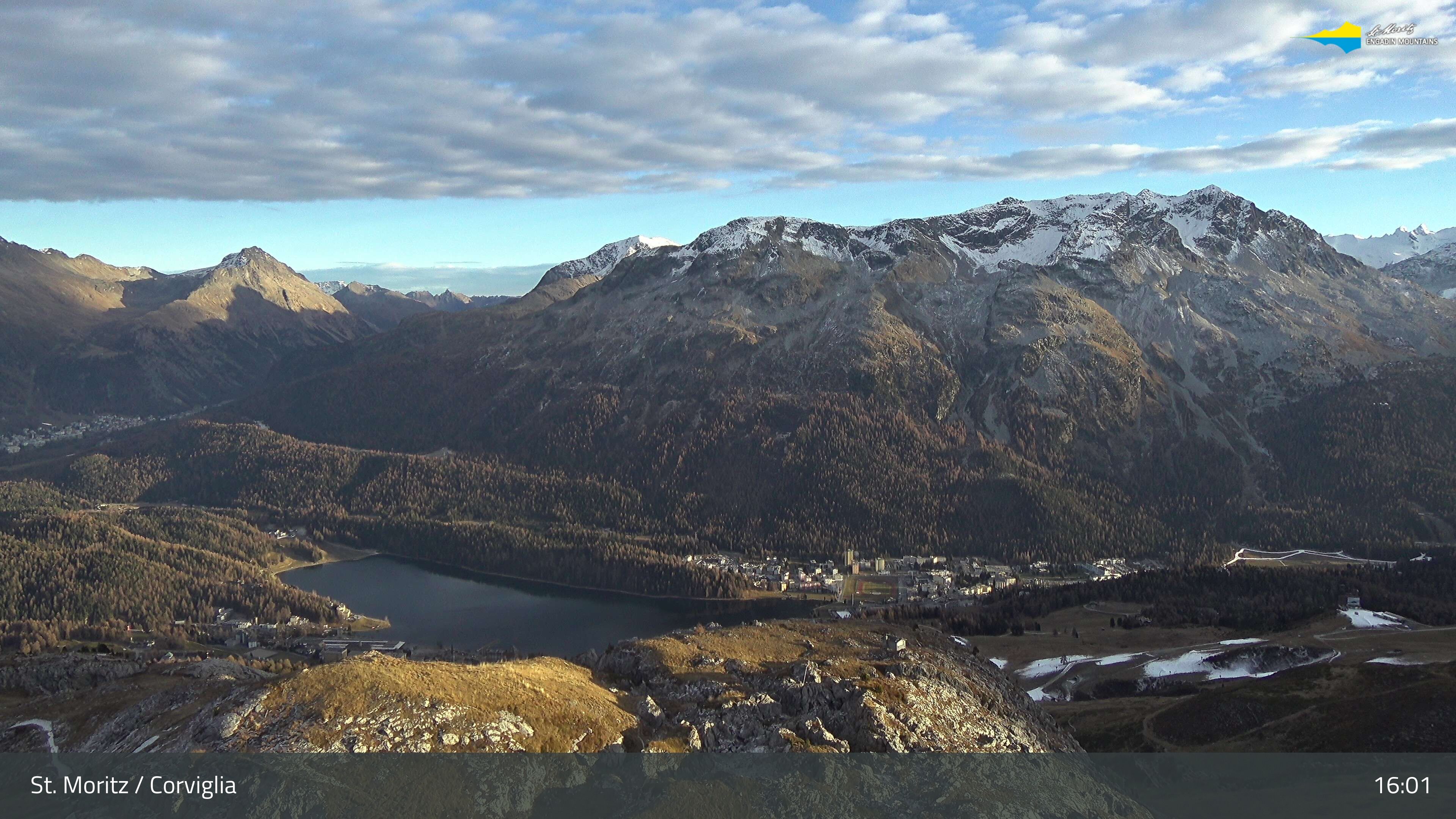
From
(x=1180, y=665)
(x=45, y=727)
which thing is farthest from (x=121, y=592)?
(x=1180, y=665)

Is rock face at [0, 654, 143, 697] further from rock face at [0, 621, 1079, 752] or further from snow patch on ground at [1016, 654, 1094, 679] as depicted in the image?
snow patch on ground at [1016, 654, 1094, 679]

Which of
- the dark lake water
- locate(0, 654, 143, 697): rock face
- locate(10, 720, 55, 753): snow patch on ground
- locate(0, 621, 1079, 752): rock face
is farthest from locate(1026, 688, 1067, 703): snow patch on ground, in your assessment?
locate(0, 654, 143, 697): rock face

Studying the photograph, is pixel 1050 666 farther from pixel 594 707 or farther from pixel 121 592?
pixel 121 592

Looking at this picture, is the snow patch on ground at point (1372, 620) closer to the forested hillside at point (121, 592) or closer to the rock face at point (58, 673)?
the rock face at point (58, 673)

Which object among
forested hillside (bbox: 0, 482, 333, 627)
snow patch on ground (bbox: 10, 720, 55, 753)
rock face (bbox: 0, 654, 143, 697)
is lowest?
forested hillside (bbox: 0, 482, 333, 627)

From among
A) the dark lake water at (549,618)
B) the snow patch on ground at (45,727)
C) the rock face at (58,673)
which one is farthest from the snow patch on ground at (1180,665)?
the rock face at (58,673)
